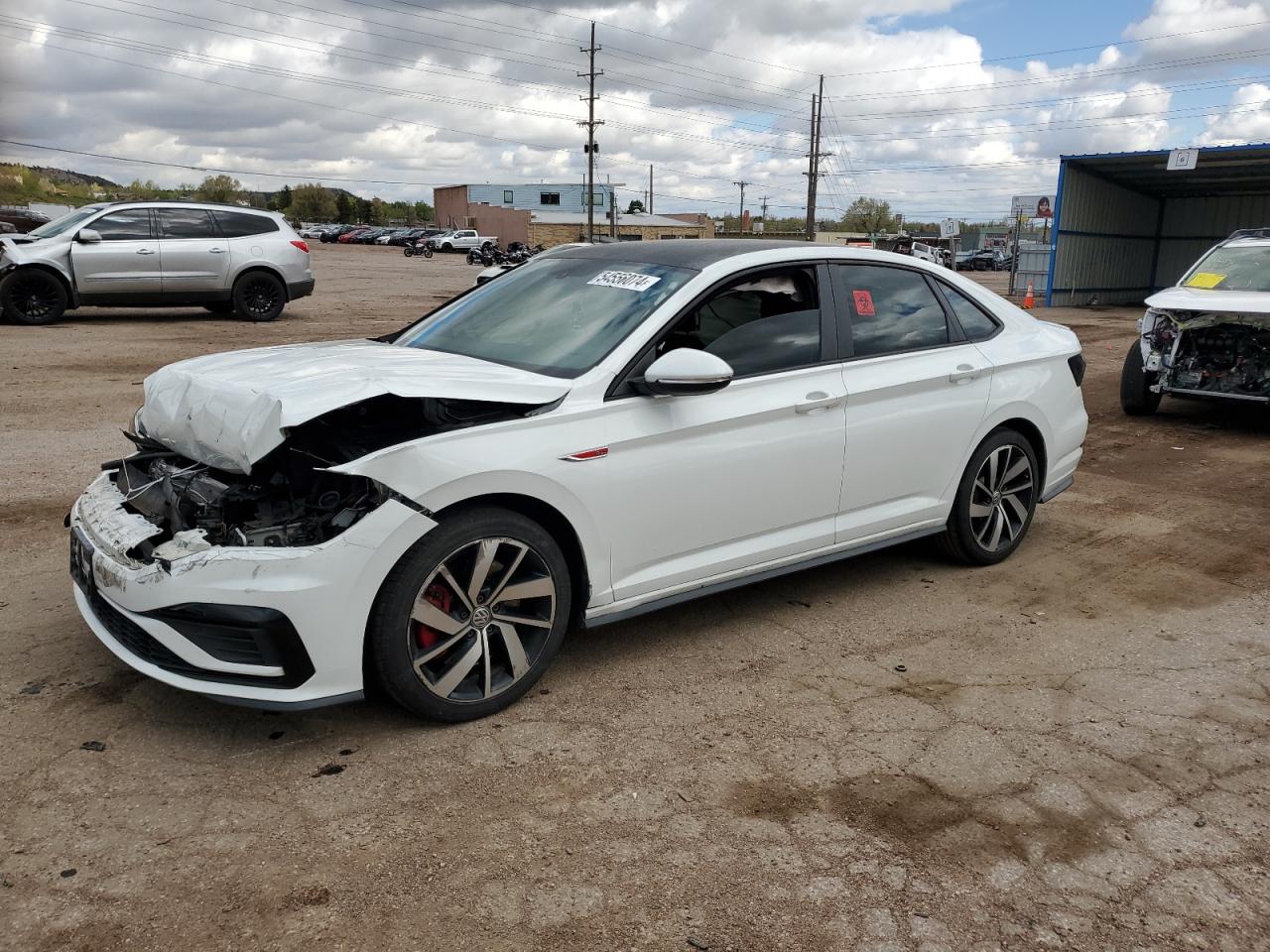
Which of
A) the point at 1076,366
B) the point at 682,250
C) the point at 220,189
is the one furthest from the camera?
the point at 220,189

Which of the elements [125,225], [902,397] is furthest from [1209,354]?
[125,225]

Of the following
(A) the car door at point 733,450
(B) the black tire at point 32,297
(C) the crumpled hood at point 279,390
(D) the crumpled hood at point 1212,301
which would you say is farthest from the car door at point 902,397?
(B) the black tire at point 32,297

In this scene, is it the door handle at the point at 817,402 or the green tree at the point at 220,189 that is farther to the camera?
the green tree at the point at 220,189

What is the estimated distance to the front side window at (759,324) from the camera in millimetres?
4004

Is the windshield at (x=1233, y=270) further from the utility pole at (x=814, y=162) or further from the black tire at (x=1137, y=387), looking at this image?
the utility pole at (x=814, y=162)

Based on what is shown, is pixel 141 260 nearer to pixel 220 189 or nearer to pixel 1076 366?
pixel 1076 366

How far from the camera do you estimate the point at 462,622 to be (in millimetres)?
3350

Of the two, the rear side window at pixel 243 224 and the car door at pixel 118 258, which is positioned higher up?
the rear side window at pixel 243 224

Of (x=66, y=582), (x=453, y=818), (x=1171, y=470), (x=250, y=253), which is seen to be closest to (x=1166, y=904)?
(x=453, y=818)

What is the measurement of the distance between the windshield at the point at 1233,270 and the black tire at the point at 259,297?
1247 centimetres

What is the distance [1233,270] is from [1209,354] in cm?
101

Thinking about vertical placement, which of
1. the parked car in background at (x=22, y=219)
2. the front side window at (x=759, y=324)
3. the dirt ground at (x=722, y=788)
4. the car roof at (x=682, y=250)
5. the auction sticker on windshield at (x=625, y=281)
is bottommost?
the dirt ground at (x=722, y=788)

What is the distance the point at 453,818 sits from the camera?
2.93m

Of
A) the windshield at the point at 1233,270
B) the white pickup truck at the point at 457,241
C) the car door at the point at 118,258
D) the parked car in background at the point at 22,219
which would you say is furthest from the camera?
the white pickup truck at the point at 457,241
